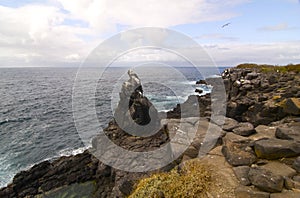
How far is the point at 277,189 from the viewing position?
631cm

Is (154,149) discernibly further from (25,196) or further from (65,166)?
(25,196)

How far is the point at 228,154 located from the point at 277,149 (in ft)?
5.80

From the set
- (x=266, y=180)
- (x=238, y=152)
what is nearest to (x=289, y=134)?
(x=238, y=152)

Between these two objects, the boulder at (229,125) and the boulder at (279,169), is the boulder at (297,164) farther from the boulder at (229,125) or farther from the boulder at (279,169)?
the boulder at (229,125)

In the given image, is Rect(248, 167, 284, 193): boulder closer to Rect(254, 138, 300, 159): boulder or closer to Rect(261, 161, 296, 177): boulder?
Rect(261, 161, 296, 177): boulder

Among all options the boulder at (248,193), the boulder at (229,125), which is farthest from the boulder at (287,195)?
the boulder at (229,125)

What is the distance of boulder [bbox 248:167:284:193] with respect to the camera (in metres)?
6.36

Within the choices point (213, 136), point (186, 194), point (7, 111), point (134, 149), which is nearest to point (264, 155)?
point (213, 136)

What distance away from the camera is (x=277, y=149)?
7887 millimetres

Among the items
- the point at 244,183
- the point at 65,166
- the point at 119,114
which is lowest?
the point at 65,166

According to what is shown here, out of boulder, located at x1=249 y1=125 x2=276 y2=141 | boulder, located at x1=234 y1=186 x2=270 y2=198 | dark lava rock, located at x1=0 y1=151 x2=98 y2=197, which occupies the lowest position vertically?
dark lava rock, located at x1=0 y1=151 x2=98 y2=197

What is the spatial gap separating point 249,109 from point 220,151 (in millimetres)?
15572

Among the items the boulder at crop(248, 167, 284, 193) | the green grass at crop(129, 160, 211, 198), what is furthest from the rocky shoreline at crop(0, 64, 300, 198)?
the green grass at crop(129, 160, 211, 198)

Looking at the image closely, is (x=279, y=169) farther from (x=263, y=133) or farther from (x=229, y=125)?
(x=229, y=125)
